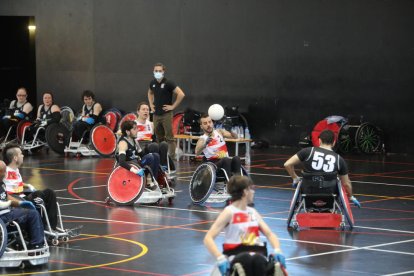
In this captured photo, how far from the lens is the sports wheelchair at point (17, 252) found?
30.3ft

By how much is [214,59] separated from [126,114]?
2831mm

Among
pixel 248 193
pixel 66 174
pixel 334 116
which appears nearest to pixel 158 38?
pixel 334 116

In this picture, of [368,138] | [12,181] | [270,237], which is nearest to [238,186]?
[270,237]

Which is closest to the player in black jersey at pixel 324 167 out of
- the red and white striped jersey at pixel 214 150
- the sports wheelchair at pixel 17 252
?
the red and white striped jersey at pixel 214 150

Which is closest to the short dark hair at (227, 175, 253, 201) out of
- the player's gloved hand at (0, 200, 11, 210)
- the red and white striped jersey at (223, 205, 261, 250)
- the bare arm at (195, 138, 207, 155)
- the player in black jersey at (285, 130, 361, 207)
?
the red and white striped jersey at (223, 205, 261, 250)

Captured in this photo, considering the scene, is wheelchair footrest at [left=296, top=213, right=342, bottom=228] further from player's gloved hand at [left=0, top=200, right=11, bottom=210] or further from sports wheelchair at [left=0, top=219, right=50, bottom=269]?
player's gloved hand at [left=0, top=200, right=11, bottom=210]

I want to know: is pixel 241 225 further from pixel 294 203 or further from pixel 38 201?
pixel 294 203

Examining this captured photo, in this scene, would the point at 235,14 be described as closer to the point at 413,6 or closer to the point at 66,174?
the point at 413,6

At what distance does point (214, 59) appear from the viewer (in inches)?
984

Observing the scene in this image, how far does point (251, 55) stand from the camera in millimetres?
24328

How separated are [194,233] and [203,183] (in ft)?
7.78

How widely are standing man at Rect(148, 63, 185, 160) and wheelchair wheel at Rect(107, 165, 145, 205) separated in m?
5.20

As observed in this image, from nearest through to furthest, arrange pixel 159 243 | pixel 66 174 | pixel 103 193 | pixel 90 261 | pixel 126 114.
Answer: pixel 90 261 < pixel 159 243 < pixel 103 193 < pixel 66 174 < pixel 126 114

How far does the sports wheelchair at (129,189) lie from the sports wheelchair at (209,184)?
48cm
